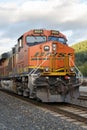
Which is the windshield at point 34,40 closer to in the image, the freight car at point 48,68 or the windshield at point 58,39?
the freight car at point 48,68

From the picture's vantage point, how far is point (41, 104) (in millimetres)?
15727

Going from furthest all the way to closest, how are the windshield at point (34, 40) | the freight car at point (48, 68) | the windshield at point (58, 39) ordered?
the windshield at point (58, 39), the windshield at point (34, 40), the freight car at point (48, 68)

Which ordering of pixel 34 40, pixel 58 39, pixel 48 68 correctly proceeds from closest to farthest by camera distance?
pixel 48 68
pixel 34 40
pixel 58 39

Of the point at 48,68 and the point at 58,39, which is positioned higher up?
the point at 58,39

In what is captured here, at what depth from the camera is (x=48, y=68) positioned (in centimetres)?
1545

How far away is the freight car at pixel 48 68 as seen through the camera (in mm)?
14992

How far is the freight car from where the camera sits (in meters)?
15.0

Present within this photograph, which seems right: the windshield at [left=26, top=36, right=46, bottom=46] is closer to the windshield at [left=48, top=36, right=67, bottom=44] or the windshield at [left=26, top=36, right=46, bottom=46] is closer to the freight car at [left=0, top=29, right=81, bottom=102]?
the freight car at [left=0, top=29, right=81, bottom=102]

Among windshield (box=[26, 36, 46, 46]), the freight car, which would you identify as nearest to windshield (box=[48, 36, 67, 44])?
the freight car

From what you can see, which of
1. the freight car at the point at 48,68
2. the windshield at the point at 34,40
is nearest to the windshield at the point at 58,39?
the freight car at the point at 48,68

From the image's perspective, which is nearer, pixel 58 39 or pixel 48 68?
pixel 48 68

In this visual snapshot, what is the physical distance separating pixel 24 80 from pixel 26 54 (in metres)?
1.29

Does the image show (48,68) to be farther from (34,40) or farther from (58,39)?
(58,39)

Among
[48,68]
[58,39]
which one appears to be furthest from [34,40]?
[48,68]
